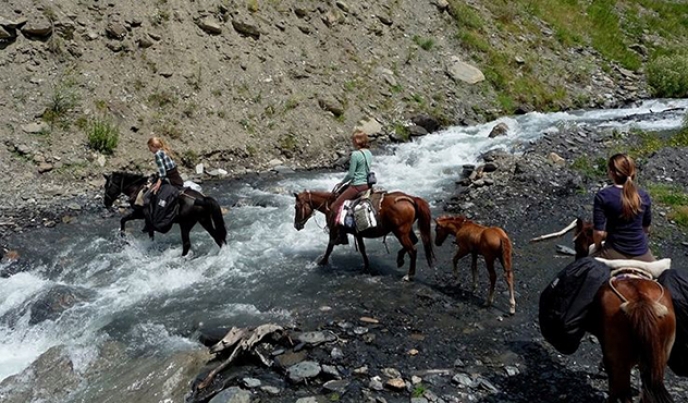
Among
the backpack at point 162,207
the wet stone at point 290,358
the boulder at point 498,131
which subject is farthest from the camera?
the boulder at point 498,131

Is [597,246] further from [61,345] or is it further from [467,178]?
[467,178]

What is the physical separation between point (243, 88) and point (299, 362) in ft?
46.1

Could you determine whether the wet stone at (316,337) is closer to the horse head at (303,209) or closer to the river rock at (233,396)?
the river rock at (233,396)

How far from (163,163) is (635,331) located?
9471 mm

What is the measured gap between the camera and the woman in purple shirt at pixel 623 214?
6.04 metres

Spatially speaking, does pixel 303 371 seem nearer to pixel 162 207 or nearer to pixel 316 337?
pixel 316 337

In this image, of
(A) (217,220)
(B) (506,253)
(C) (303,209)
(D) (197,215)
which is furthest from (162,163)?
(B) (506,253)

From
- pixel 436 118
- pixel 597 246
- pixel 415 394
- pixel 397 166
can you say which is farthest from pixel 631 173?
pixel 436 118

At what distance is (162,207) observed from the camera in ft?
38.5

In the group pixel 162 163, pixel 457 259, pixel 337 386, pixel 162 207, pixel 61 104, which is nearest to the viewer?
pixel 337 386

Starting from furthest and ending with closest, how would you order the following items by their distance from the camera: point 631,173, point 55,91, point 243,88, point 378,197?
point 243,88
point 55,91
point 378,197
point 631,173

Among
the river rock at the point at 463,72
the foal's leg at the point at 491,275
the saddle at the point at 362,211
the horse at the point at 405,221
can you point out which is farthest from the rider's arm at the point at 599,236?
the river rock at the point at 463,72

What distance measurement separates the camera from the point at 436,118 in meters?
22.9

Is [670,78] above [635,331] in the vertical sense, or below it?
above
